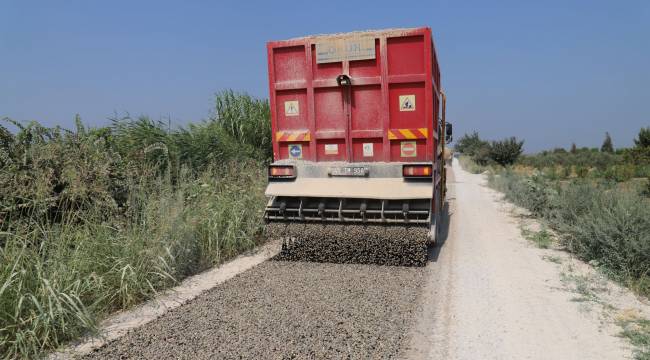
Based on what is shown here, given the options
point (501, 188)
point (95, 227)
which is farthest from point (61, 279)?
point (501, 188)

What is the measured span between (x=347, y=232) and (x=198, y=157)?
14.6 feet

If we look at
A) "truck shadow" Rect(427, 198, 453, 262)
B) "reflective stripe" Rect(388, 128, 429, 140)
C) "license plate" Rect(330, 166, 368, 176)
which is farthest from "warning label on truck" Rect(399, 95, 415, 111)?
"truck shadow" Rect(427, 198, 453, 262)

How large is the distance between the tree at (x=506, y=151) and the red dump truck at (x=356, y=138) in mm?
23434

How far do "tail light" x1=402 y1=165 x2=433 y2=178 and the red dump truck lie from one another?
0.01 metres

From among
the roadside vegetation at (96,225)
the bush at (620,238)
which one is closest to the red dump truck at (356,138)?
the roadside vegetation at (96,225)

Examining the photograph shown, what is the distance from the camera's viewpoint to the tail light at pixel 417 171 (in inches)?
239

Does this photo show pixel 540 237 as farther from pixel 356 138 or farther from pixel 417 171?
pixel 356 138

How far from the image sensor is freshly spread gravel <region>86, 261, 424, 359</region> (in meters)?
3.49

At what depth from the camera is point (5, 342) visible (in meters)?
3.48

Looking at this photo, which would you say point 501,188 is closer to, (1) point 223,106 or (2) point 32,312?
(1) point 223,106

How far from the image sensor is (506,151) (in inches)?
1092

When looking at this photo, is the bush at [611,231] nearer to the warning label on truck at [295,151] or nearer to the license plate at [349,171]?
the license plate at [349,171]

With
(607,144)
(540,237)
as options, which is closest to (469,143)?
(607,144)

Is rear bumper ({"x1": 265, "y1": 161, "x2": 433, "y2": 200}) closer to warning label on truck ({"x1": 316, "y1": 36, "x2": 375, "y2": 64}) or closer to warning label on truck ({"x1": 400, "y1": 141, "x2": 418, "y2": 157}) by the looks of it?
warning label on truck ({"x1": 400, "y1": 141, "x2": 418, "y2": 157})
